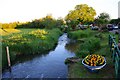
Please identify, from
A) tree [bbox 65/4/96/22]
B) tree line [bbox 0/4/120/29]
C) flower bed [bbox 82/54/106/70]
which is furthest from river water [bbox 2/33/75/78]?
tree [bbox 65/4/96/22]

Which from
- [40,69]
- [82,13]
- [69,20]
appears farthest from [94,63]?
[82,13]

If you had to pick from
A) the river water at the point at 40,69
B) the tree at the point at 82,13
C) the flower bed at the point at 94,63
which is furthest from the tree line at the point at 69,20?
the flower bed at the point at 94,63

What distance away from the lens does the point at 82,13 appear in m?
88.9

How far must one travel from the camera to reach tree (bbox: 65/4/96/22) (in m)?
87.1

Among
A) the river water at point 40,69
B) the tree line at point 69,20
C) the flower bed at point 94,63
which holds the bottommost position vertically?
the river water at point 40,69

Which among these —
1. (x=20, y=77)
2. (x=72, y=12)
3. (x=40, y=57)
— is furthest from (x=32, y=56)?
(x=72, y=12)

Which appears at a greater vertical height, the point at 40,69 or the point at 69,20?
the point at 69,20

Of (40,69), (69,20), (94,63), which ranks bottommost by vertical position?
(40,69)

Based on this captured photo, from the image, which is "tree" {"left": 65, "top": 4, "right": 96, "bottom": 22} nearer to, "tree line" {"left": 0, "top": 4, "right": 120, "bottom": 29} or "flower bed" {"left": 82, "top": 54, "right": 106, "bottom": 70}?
"tree line" {"left": 0, "top": 4, "right": 120, "bottom": 29}

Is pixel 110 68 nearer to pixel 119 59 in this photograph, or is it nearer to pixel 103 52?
pixel 119 59

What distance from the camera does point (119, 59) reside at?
1250cm

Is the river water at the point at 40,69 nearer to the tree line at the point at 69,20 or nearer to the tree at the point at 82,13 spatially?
the tree line at the point at 69,20

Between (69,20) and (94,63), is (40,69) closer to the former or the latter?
(94,63)

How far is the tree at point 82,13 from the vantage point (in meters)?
87.1
